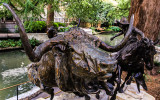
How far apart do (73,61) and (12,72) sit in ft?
27.0

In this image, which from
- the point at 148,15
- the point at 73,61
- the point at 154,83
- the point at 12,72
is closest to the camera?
the point at 73,61

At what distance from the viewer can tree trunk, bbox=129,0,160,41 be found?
6.52 meters

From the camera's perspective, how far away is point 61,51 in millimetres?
1828

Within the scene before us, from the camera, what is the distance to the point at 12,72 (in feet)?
28.1

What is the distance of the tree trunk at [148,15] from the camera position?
6.52 metres

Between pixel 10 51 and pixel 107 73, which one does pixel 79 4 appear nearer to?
pixel 10 51

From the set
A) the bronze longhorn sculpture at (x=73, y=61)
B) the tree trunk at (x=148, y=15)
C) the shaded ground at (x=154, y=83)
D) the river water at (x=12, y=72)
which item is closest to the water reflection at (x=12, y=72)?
the river water at (x=12, y=72)

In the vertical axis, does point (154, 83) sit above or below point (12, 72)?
above

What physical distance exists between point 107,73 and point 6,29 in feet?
58.3

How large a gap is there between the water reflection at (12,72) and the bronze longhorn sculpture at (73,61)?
5.15 meters

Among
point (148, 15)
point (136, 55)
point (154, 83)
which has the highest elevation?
point (148, 15)

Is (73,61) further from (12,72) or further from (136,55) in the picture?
(12,72)

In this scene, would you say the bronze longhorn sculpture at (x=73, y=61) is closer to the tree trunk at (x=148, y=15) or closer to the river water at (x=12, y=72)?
the river water at (x=12, y=72)


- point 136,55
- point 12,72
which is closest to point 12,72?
point 12,72
